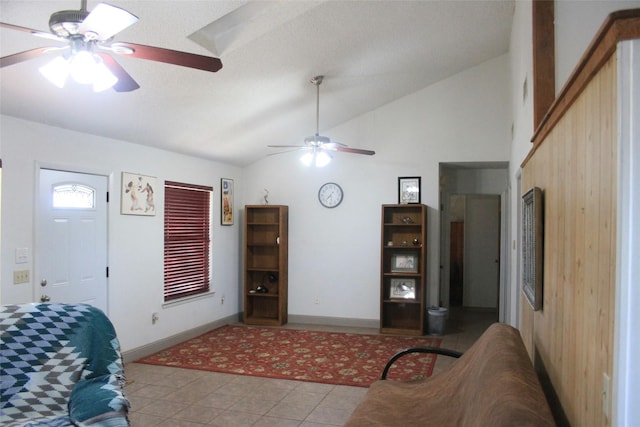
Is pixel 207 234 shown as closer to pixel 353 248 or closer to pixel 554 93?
pixel 353 248

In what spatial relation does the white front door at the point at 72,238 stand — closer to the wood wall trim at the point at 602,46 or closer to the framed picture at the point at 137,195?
the framed picture at the point at 137,195

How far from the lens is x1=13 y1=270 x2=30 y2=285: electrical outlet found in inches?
139

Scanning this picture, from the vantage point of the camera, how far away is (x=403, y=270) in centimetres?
613

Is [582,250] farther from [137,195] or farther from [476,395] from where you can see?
[137,195]

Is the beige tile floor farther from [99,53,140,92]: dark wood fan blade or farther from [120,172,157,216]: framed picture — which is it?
[99,53,140,92]: dark wood fan blade

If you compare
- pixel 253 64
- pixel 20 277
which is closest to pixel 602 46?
pixel 253 64

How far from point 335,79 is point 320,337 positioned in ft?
10.8

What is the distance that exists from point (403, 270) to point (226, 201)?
280 cm

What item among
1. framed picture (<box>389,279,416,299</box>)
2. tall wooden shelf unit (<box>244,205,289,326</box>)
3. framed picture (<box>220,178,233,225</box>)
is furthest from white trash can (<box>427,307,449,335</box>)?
framed picture (<box>220,178,233,225</box>)

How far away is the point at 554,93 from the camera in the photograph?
8.59 ft

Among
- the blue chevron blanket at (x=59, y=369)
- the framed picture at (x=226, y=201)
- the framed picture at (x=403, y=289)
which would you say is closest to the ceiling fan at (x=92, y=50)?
the blue chevron blanket at (x=59, y=369)

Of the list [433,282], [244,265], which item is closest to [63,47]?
[244,265]

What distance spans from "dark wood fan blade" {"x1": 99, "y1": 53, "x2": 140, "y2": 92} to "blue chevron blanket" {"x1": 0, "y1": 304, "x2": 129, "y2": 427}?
1.31 meters

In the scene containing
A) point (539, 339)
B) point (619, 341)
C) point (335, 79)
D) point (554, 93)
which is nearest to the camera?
point (619, 341)
